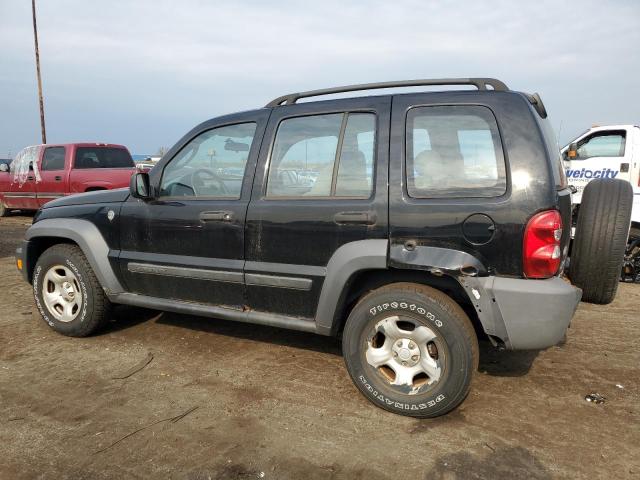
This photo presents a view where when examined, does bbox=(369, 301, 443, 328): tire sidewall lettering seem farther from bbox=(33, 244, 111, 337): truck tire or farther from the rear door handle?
bbox=(33, 244, 111, 337): truck tire

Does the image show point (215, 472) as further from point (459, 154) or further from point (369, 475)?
point (459, 154)

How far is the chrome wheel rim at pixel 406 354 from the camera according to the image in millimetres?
2693

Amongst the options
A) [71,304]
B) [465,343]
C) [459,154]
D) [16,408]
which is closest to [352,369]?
[465,343]

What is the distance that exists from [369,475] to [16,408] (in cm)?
217

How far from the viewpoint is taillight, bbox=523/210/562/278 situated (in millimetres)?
2455

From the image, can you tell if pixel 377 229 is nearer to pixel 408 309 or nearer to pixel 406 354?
pixel 408 309

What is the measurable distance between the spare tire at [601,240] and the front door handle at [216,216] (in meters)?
2.26

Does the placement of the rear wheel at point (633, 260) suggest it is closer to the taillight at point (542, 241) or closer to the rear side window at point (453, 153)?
the taillight at point (542, 241)

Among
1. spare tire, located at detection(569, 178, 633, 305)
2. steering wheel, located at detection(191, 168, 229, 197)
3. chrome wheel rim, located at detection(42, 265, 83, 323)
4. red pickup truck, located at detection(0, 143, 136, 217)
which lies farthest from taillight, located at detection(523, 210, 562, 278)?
red pickup truck, located at detection(0, 143, 136, 217)

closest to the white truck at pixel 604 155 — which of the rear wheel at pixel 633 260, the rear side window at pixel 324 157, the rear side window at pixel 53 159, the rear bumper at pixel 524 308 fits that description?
the rear wheel at pixel 633 260

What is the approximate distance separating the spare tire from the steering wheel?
2.41 m

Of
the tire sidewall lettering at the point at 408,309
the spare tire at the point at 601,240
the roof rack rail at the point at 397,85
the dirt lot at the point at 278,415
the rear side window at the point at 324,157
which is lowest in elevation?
the dirt lot at the point at 278,415

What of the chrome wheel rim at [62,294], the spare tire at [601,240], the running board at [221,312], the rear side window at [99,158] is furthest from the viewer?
the rear side window at [99,158]

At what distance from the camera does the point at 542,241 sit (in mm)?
2463
